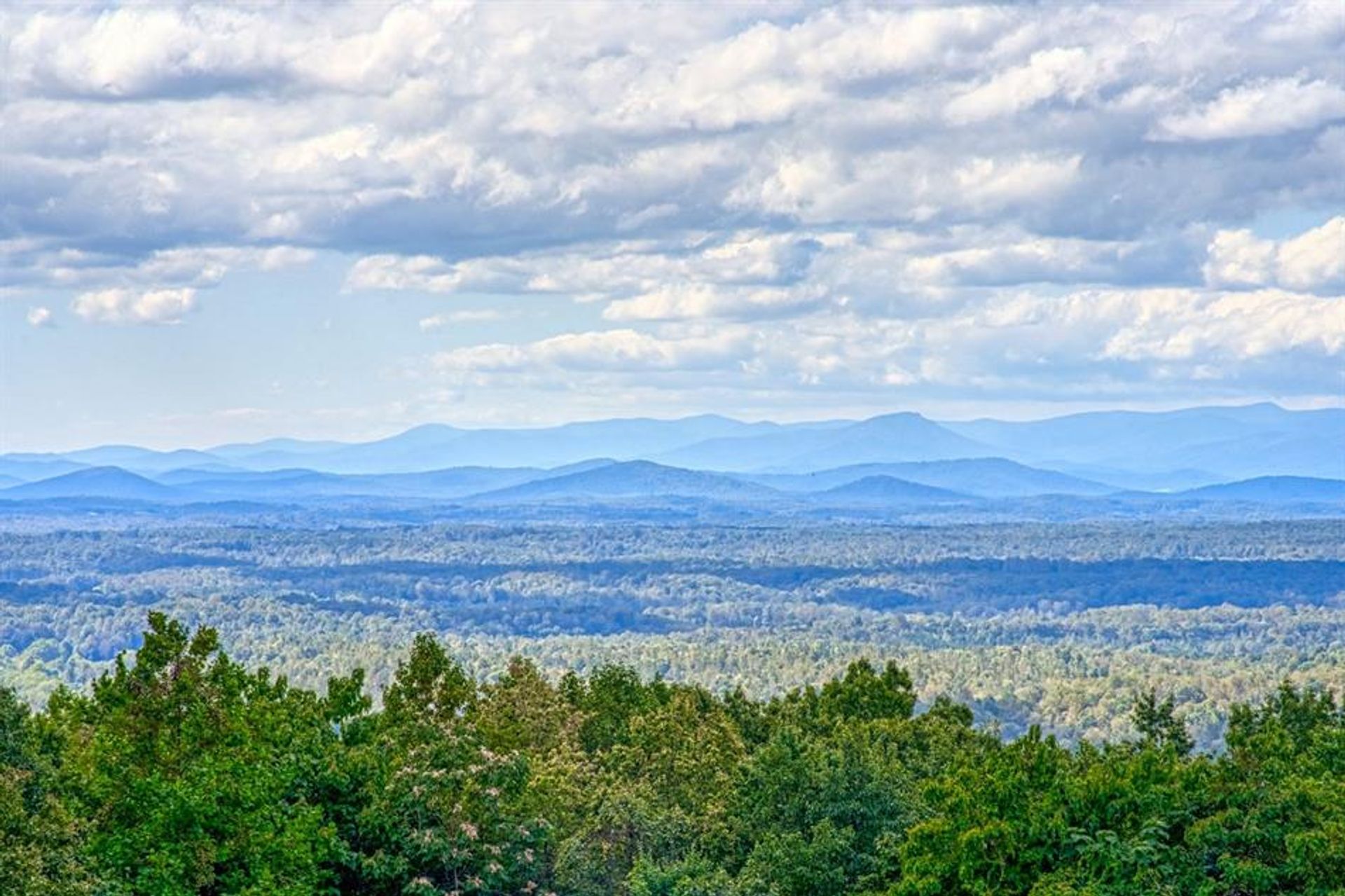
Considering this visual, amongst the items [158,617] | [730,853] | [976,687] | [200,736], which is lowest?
[976,687]

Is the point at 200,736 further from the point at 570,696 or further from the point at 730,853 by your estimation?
the point at 570,696

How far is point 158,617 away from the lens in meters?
A: 46.3

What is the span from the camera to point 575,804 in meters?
50.2

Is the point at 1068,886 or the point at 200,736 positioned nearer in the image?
the point at 1068,886

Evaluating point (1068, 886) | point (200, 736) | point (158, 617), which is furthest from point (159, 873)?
point (1068, 886)

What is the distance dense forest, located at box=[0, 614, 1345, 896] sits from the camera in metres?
39.6

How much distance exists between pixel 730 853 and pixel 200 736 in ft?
50.5

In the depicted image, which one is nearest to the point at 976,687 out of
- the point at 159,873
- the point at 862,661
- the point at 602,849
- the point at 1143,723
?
the point at 862,661

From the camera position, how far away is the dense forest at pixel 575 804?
39594mm

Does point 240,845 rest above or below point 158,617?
below

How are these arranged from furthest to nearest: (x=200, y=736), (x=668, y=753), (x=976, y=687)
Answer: (x=976, y=687) → (x=668, y=753) → (x=200, y=736)

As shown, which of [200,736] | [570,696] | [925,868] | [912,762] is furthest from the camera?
[570,696]

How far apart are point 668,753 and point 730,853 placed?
15.6ft

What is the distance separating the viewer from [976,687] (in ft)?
577
